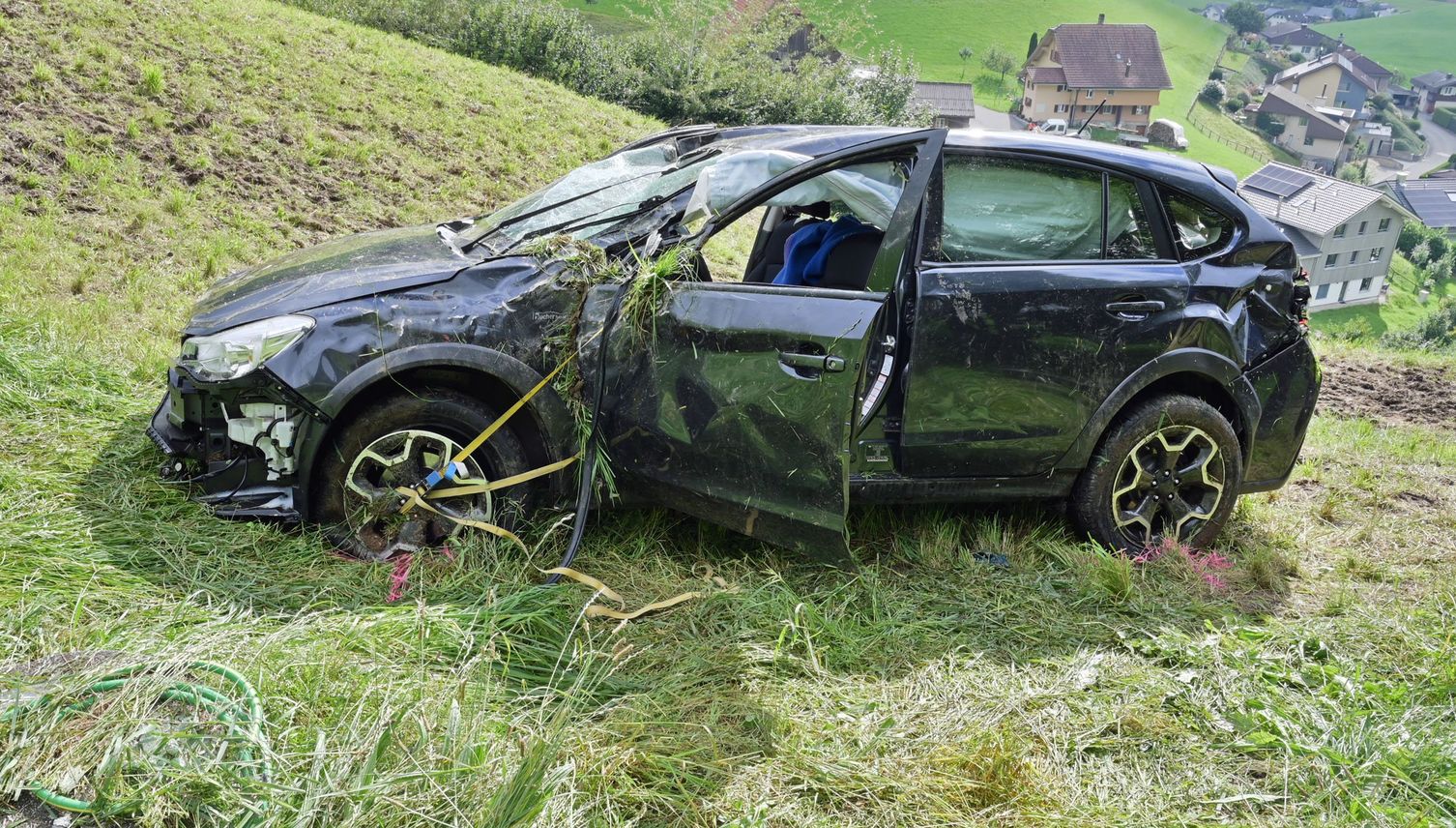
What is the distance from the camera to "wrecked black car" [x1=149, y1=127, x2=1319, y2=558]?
3.73 m

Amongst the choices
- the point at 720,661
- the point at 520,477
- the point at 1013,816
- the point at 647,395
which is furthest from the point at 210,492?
the point at 1013,816

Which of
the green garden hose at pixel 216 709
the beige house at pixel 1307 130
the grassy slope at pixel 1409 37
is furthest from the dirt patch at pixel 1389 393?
the grassy slope at pixel 1409 37

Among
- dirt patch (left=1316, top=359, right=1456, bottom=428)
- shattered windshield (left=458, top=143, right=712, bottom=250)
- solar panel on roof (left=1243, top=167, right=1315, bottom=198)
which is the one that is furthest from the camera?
solar panel on roof (left=1243, top=167, right=1315, bottom=198)

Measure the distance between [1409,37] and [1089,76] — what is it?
80.1 meters

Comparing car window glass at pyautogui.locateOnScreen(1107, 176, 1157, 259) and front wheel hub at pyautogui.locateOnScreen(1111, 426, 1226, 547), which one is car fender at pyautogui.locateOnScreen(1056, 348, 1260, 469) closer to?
front wheel hub at pyautogui.locateOnScreen(1111, 426, 1226, 547)

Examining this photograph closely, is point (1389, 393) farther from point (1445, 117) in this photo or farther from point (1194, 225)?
point (1445, 117)

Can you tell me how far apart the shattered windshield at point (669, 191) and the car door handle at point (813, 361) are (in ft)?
2.28

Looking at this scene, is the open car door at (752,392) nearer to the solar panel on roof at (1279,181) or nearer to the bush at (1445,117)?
the solar panel on roof at (1279,181)

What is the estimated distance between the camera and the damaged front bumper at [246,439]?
3664 mm

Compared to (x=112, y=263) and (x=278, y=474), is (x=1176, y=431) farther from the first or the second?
(x=112, y=263)

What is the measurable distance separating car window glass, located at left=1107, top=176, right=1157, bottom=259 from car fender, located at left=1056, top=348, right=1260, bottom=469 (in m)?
0.45

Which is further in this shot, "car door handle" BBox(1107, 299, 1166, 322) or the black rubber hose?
"car door handle" BBox(1107, 299, 1166, 322)

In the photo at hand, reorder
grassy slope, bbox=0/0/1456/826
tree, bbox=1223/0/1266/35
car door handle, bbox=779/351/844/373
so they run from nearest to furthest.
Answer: grassy slope, bbox=0/0/1456/826 < car door handle, bbox=779/351/844/373 < tree, bbox=1223/0/1266/35

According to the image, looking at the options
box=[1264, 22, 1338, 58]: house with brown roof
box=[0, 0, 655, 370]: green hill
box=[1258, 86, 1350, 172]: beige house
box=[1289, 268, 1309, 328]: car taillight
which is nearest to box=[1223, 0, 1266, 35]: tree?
box=[1264, 22, 1338, 58]: house with brown roof
